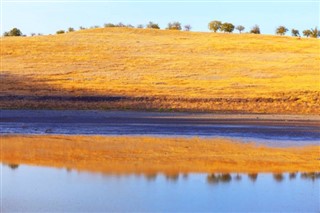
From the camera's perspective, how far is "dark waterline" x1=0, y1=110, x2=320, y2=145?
77.8 feet

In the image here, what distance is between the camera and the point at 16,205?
427 inches

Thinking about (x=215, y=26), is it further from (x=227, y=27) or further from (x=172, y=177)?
(x=172, y=177)

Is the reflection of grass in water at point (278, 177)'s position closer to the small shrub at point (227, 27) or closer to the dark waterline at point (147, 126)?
the dark waterline at point (147, 126)

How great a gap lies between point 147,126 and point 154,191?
13887 mm

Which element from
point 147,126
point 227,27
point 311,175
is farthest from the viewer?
point 227,27

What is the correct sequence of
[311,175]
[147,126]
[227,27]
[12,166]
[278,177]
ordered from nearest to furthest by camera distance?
[278,177] → [311,175] → [12,166] → [147,126] → [227,27]

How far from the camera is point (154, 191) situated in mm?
12375

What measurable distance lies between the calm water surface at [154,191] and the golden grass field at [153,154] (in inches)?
44.4

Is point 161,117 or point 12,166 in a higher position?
point 12,166

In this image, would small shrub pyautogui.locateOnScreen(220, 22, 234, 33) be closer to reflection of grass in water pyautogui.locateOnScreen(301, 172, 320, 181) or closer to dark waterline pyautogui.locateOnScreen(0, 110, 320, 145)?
dark waterline pyautogui.locateOnScreen(0, 110, 320, 145)

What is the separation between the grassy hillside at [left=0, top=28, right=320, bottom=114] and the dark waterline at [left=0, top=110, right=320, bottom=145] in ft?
13.1

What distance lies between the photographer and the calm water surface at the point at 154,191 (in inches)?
437

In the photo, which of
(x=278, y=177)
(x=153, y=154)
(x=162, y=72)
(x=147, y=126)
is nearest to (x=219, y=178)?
(x=278, y=177)

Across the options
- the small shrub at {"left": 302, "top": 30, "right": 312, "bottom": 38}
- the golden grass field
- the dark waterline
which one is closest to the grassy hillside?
the dark waterline
